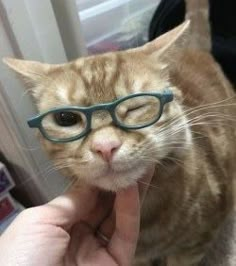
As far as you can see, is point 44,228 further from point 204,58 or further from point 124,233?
point 204,58

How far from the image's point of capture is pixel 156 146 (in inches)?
25.8

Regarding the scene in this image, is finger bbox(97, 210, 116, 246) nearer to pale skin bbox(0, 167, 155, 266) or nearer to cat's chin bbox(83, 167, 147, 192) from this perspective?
pale skin bbox(0, 167, 155, 266)

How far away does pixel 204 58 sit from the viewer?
1.19 metres

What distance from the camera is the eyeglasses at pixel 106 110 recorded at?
62 centimetres

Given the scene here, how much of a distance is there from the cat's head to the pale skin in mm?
59

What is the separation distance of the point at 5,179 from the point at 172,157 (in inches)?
22.5

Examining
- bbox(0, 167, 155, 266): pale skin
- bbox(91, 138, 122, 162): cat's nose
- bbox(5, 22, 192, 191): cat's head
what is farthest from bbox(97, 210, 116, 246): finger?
bbox(91, 138, 122, 162): cat's nose

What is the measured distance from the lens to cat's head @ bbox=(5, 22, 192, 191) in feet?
2.03

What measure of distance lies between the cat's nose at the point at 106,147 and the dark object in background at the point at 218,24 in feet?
2.74

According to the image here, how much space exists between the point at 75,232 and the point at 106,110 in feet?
0.96

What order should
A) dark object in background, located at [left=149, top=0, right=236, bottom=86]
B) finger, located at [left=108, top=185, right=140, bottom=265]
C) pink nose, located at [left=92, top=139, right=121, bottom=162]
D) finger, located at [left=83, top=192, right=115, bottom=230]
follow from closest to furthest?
pink nose, located at [left=92, top=139, right=121, bottom=162] < finger, located at [left=108, top=185, right=140, bottom=265] < finger, located at [left=83, top=192, right=115, bottom=230] < dark object in background, located at [left=149, top=0, right=236, bottom=86]

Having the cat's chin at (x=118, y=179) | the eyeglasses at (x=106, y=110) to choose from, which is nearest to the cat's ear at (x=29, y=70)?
the eyeglasses at (x=106, y=110)

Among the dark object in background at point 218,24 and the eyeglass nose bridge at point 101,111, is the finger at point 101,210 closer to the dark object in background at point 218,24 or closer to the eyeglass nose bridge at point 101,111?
the eyeglass nose bridge at point 101,111

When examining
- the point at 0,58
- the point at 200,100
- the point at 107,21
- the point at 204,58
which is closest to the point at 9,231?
the point at 0,58
